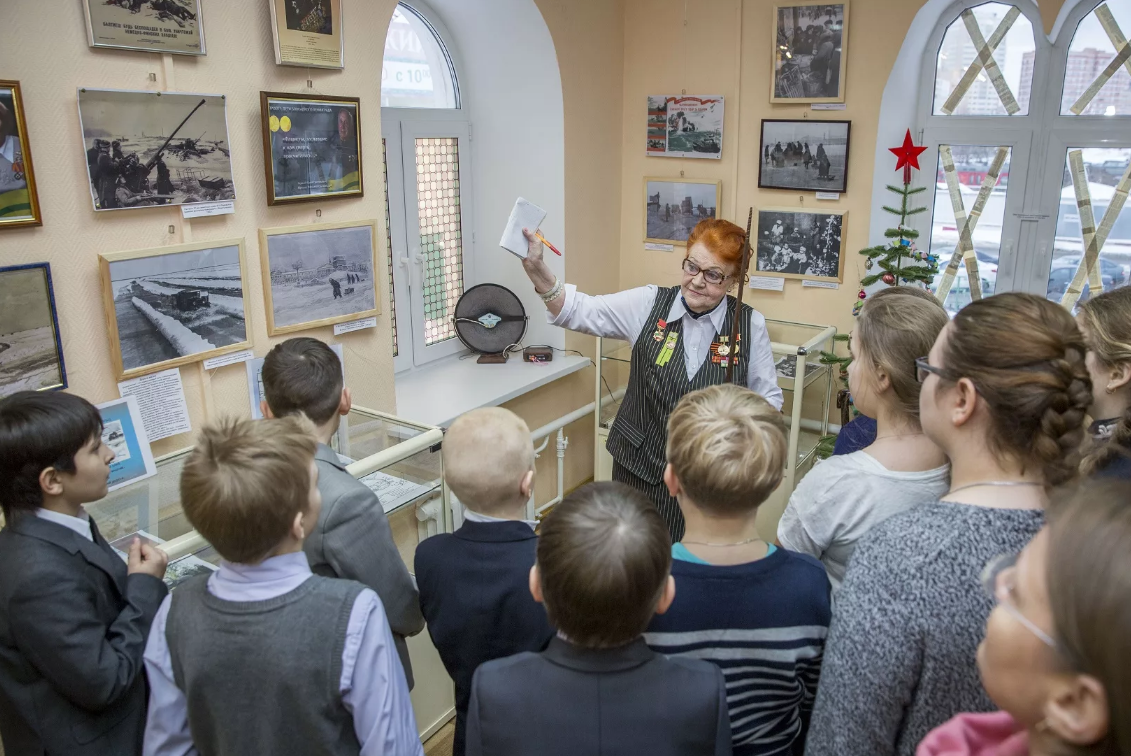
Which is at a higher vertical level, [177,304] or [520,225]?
[520,225]

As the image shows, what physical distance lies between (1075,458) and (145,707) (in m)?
1.64

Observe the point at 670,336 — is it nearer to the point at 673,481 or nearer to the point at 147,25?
the point at 673,481

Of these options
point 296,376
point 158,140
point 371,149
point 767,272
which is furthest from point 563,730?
point 767,272

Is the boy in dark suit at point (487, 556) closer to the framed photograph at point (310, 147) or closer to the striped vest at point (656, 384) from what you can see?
the striped vest at point (656, 384)

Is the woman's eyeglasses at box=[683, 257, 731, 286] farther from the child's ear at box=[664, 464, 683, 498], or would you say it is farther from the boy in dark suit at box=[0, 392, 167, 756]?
the boy in dark suit at box=[0, 392, 167, 756]

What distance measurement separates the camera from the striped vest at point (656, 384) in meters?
2.56

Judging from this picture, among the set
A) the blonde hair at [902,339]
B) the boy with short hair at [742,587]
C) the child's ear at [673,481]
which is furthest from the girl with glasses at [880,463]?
the child's ear at [673,481]

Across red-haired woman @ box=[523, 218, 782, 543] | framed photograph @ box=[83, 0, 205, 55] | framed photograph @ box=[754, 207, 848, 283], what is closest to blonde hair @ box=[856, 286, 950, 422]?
red-haired woman @ box=[523, 218, 782, 543]

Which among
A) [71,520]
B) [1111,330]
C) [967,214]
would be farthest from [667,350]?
[967,214]

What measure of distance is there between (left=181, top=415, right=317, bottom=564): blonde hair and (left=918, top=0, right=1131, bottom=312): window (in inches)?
147

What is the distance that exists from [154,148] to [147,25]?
0.31m

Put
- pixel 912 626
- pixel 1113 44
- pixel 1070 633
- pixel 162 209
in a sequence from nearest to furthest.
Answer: pixel 1070 633, pixel 912 626, pixel 162 209, pixel 1113 44

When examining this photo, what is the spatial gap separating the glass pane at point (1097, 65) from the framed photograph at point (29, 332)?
13.4 ft

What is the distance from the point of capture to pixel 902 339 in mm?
1563
